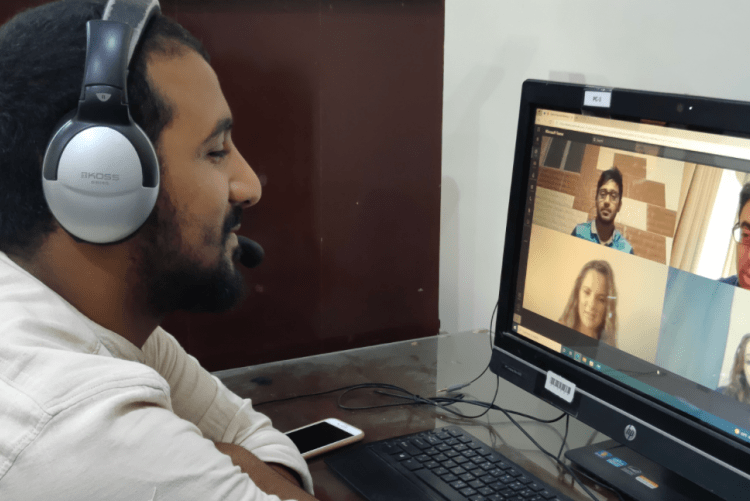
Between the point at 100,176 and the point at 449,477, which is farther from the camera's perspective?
the point at 449,477

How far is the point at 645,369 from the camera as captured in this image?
32.9 inches

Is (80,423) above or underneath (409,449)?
above

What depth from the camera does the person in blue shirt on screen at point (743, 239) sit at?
720mm

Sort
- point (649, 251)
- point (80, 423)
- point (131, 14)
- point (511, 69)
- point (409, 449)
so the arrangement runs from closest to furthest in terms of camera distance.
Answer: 1. point (80, 423)
2. point (131, 14)
3. point (649, 251)
4. point (409, 449)
5. point (511, 69)

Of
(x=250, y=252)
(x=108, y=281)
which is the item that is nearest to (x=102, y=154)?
(x=108, y=281)

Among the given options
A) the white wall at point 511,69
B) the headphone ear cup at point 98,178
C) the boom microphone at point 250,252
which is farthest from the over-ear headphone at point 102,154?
the white wall at point 511,69

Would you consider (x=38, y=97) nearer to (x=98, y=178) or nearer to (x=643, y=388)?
(x=98, y=178)

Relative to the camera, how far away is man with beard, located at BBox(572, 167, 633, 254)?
0.85m

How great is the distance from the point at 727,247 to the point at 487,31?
88cm

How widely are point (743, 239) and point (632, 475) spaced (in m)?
0.34

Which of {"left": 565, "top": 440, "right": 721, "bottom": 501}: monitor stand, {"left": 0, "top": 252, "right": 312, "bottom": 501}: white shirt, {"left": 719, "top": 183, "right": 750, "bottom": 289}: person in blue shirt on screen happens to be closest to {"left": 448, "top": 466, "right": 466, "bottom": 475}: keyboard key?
{"left": 565, "top": 440, "right": 721, "bottom": 501}: monitor stand

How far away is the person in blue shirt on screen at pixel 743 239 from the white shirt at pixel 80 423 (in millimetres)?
514

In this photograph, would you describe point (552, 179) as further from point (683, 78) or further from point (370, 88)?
point (370, 88)

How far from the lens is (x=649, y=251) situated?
2.68ft
